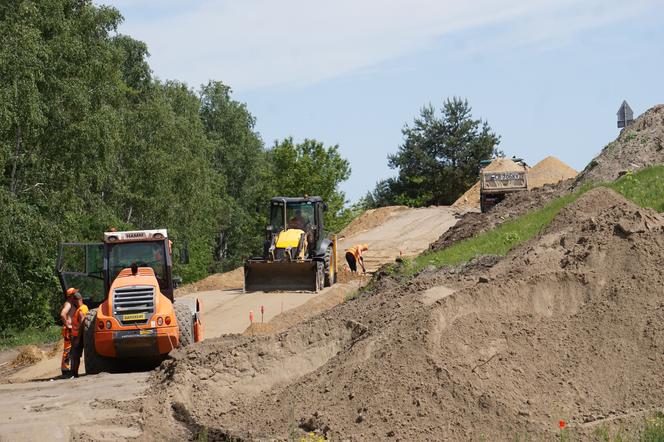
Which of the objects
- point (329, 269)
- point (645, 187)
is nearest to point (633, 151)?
point (645, 187)

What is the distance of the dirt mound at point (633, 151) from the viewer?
30.7m

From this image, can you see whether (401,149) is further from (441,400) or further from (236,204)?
(441,400)

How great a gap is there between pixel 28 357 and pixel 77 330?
24.5 ft

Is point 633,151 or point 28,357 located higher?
point 633,151

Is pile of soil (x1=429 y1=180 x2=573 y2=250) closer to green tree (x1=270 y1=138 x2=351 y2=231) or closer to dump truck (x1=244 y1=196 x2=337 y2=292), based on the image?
dump truck (x1=244 y1=196 x2=337 y2=292)

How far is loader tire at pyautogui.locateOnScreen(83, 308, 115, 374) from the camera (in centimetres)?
1584

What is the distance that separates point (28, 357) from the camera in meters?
22.6

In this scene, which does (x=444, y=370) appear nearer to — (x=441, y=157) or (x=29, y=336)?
(x=29, y=336)

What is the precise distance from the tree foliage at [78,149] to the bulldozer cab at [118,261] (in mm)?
10459

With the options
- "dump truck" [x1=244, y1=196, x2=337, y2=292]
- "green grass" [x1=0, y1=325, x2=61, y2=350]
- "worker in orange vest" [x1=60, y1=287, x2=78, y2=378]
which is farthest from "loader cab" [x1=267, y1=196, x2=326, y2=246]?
"worker in orange vest" [x1=60, y1=287, x2=78, y2=378]

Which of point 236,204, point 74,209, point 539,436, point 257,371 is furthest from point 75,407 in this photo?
point 236,204

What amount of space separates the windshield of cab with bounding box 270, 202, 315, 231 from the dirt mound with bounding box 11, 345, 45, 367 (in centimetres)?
821

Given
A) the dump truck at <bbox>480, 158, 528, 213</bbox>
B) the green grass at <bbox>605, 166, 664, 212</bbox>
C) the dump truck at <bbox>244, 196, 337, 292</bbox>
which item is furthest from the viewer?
the dump truck at <bbox>480, 158, 528, 213</bbox>

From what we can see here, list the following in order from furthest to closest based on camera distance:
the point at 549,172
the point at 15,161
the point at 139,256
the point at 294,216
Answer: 1. the point at 549,172
2. the point at 294,216
3. the point at 15,161
4. the point at 139,256
